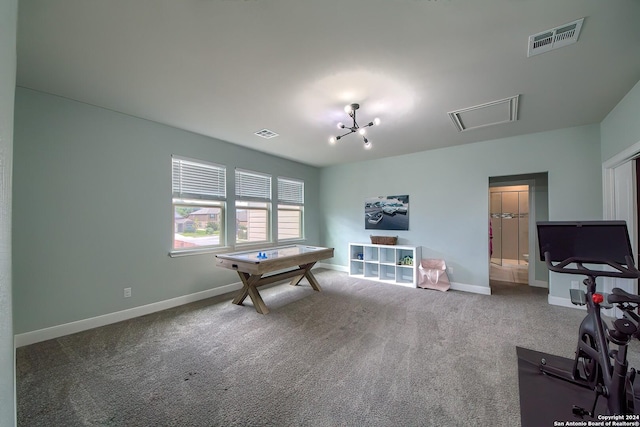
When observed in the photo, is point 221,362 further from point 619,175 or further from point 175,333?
point 619,175

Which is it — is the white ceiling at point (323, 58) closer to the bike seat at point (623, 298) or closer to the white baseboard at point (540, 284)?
the bike seat at point (623, 298)

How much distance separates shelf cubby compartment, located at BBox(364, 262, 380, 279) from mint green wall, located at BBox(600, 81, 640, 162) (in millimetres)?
3884

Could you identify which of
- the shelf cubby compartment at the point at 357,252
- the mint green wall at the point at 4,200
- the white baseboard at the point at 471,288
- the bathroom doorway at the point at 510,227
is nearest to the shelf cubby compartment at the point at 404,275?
the white baseboard at the point at 471,288

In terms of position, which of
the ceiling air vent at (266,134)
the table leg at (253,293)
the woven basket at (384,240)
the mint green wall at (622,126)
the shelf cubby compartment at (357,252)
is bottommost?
the table leg at (253,293)

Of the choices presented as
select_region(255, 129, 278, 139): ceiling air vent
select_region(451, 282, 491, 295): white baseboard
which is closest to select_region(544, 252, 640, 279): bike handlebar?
select_region(451, 282, 491, 295): white baseboard

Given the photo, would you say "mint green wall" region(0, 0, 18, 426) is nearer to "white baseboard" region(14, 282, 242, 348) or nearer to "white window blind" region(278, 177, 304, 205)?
"white baseboard" region(14, 282, 242, 348)

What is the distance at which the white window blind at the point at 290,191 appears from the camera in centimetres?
555

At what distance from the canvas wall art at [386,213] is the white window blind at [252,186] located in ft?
7.41

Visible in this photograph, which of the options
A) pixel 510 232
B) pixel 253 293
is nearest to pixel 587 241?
pixel 253 293

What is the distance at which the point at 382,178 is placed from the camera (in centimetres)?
554

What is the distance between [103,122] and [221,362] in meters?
3.15

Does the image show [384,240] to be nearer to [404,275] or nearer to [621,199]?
[404,275]

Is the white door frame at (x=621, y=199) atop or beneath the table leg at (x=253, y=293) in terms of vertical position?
atop

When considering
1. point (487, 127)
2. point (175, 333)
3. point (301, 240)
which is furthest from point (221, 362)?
point (487, 127)
